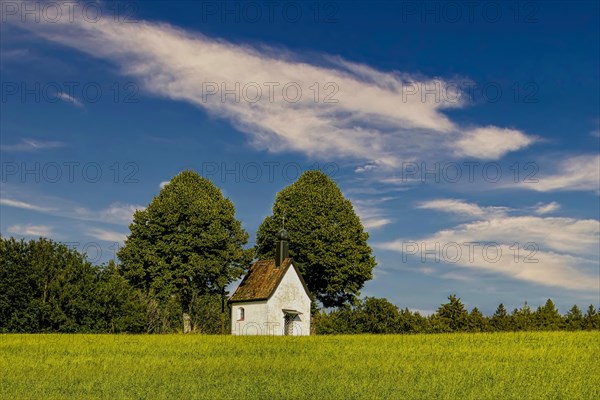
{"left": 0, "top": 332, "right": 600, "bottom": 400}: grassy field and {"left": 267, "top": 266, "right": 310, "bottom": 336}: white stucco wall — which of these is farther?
{"left": 267, "top": 266, "right": 310, "bottom": 336}: white stucco wall

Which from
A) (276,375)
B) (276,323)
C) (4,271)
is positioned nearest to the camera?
(276,375)

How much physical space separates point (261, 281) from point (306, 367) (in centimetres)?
3692

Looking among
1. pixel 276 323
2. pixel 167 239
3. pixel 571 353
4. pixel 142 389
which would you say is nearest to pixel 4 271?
pixel 167 239

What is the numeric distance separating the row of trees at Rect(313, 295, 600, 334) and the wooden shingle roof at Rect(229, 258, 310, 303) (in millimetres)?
7713

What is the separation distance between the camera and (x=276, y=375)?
25.2 m

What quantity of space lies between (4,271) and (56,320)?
18.1 ft

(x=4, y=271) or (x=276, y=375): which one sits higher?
(x=4, y=271)

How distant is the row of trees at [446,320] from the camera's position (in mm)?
63562

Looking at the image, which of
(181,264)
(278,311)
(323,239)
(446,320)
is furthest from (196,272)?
(446,320)

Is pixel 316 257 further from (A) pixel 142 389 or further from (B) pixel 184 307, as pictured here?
(A) pixel 142 389

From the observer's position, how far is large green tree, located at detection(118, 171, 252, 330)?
6241 cm

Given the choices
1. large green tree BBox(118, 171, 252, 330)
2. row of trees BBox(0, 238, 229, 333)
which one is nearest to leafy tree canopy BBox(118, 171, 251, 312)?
large green tree BBox(118, 171, 252, 330)

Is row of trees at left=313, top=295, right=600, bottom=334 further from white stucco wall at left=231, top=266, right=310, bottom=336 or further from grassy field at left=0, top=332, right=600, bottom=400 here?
grassy field at left=0, top=332, right=600, bottom=400

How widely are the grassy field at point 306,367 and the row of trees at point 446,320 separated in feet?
71.3
